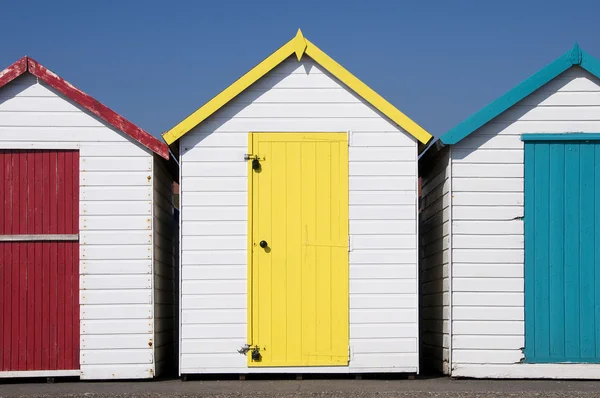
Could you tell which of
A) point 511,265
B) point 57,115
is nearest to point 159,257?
point 57,115

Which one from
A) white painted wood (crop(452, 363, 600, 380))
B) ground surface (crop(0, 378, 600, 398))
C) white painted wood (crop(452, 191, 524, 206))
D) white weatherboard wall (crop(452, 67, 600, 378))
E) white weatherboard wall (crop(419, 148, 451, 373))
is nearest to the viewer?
ground surface (crop(0, 378, 600, 398))

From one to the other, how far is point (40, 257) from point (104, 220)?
859 mm

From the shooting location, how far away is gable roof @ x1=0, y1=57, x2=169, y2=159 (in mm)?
11125

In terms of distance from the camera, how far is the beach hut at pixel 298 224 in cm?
1109

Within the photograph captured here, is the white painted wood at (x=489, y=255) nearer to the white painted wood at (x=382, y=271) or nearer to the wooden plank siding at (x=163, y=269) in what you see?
the white painted wood at (x=382, y=271)

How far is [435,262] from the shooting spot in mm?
12180

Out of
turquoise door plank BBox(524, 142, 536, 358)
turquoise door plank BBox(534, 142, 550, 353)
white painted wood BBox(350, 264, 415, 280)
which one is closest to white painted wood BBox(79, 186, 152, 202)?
white painted wood BBox(350, 264, 415, 280)

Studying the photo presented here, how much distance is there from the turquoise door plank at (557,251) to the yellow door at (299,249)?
2.38 metres

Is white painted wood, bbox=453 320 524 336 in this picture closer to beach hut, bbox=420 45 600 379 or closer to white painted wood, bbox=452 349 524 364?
beach hut, bbox=420 45 600 379

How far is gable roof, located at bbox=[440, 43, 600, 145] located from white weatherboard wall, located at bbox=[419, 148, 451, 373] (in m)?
0.28

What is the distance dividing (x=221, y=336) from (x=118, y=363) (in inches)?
48.8

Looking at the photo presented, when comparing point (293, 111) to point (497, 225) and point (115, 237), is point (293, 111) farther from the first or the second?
point (497, 225)

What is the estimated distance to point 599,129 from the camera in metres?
11.2

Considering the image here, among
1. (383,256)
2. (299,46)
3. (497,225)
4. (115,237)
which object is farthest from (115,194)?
(497,225)
